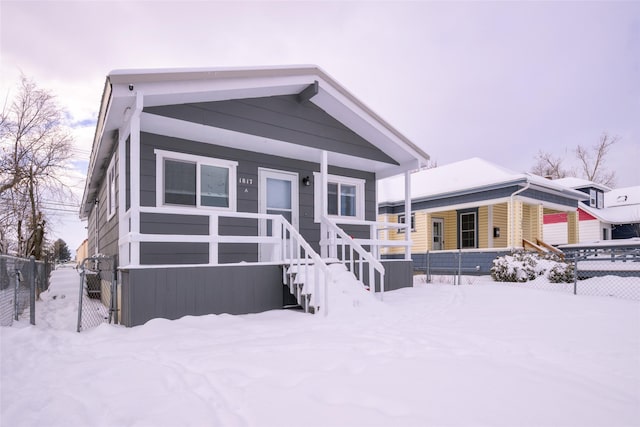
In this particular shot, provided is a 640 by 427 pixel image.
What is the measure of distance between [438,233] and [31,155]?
16061 mm

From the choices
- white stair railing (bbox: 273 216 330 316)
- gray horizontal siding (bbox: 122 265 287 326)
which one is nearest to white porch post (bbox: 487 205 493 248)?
white stair railing (bbox: 273 216 330 316)

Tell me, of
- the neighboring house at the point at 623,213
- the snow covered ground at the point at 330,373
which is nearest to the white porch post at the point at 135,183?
the snow covered ground at the point at 330,373

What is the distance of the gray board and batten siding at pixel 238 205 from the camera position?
6.78 metres

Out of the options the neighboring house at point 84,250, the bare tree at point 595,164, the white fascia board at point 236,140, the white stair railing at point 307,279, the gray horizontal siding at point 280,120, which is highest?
the bare tree at point 595,164

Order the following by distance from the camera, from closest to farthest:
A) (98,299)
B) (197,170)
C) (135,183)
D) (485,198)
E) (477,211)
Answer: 1. (135,183)
2. (197,170)
3. (98,299)
4. (485,198)
5. (477,211)

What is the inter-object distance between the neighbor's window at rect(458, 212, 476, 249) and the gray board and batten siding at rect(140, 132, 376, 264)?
838cm

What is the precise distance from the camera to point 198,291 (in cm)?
596

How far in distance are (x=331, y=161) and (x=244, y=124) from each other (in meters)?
2.77

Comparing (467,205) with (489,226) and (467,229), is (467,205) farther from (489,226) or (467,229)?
(467,229)

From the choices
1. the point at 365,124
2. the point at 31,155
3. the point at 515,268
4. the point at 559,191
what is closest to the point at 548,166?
the point at 559,191

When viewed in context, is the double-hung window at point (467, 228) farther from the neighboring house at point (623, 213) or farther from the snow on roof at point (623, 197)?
the snow on roof at point (623, 197)

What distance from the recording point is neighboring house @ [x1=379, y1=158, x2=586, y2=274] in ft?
46.8

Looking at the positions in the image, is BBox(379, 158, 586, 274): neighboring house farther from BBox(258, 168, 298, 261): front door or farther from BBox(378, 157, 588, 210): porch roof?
BBox(258, 168, 298, 261): front door

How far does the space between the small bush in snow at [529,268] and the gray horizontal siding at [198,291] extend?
27.2 feet
